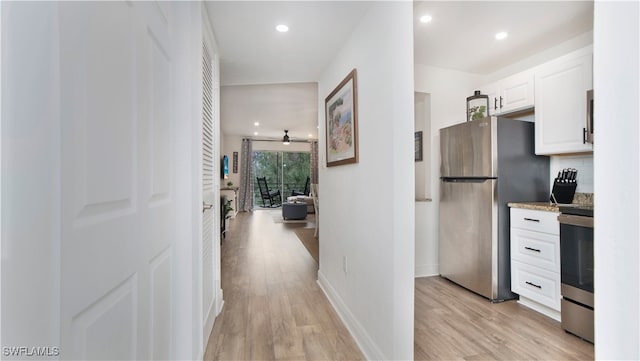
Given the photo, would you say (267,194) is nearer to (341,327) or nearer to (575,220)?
(341,327)

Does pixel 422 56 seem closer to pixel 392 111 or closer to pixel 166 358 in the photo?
pixel 392 111

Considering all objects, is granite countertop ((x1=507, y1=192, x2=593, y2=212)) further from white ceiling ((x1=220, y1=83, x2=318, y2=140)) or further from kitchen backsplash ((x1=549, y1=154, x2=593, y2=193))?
white ceiling ((x1=220, y1=83, x2=318, y2=140))

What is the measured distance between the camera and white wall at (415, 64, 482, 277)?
11.2ft

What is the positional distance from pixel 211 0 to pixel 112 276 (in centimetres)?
168

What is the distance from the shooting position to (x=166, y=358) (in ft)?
4.21

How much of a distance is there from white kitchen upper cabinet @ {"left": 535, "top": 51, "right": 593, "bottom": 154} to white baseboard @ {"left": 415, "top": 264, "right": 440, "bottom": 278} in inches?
62.2

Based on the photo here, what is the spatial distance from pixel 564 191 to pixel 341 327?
2262 millimetres

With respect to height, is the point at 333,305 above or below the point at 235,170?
below

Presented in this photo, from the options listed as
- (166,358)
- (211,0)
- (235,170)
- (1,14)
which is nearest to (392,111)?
(211,0)

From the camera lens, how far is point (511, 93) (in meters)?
3.02

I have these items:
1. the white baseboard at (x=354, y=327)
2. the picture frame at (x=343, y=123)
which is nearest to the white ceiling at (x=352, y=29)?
the picture frame at (x=343, y=123)

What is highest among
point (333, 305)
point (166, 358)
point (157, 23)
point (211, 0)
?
point (211, 0)
